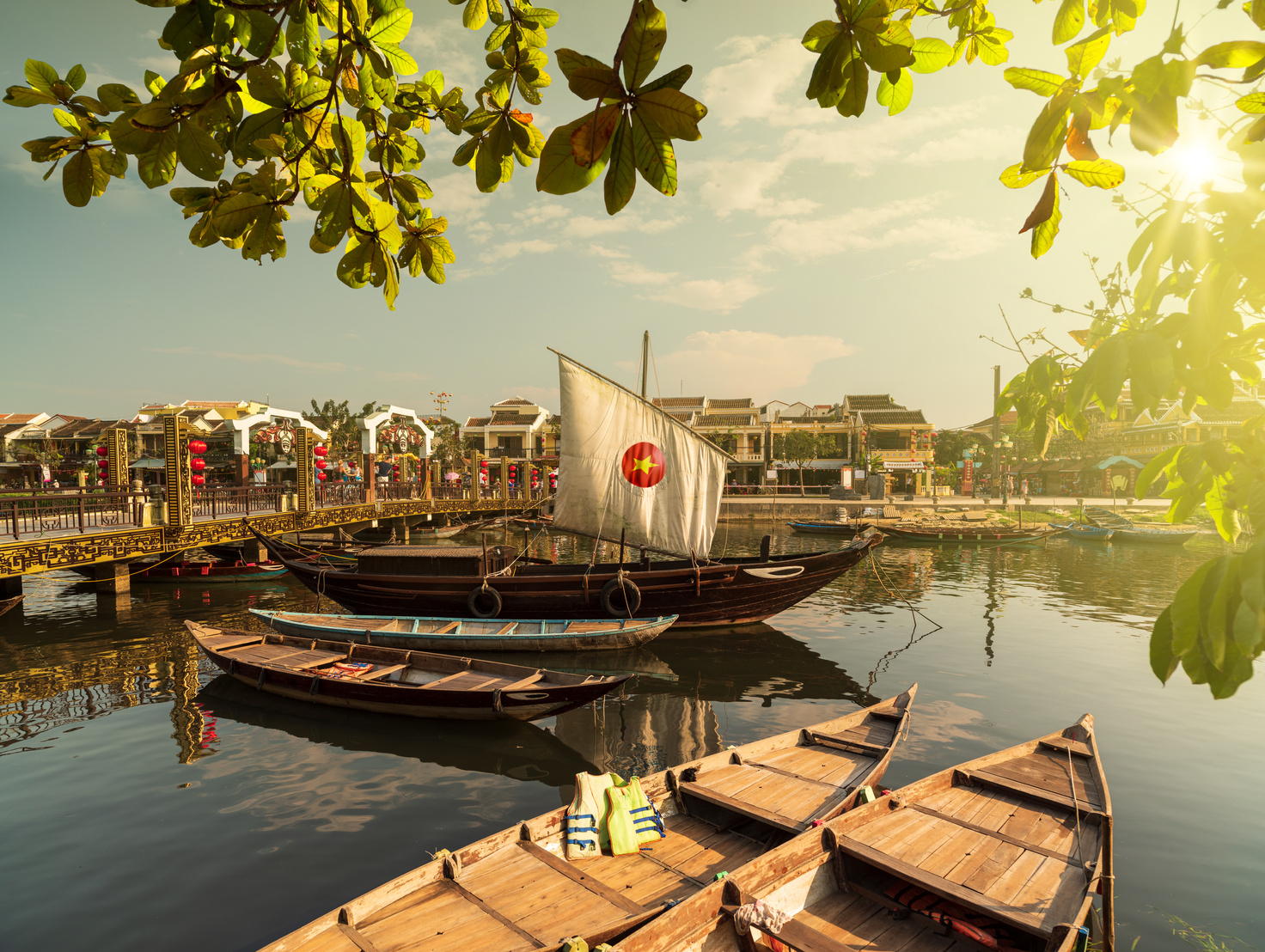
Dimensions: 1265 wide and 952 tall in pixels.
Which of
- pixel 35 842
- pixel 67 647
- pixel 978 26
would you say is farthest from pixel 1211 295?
pixel 67 647

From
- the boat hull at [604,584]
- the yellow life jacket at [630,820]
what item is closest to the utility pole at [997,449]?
the boat hull at [604,584]

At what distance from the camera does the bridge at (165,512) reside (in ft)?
50.3

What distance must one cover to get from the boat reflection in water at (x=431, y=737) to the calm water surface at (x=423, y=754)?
1.8 inches

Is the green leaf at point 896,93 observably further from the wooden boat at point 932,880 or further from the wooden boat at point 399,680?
the wooden boat at point 399,680

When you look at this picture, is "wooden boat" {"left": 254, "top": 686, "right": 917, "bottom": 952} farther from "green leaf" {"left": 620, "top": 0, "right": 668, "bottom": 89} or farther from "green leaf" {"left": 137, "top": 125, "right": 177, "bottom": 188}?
"green leaf" {"left": 620, "top": 0, "right": 668, "bottom": 89}

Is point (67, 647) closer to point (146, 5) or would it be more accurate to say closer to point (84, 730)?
point (84, 730)

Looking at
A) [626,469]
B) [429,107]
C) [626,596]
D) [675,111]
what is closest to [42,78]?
[429,107]

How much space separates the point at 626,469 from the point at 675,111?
50.1ft

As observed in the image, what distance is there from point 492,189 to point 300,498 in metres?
25.6

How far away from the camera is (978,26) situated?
7.80 feet

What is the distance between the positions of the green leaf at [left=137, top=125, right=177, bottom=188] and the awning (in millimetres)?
55721

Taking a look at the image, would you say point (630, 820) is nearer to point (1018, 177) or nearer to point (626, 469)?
point (1018, 177)

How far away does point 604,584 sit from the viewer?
1538 cm

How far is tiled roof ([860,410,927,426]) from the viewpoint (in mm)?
54625
